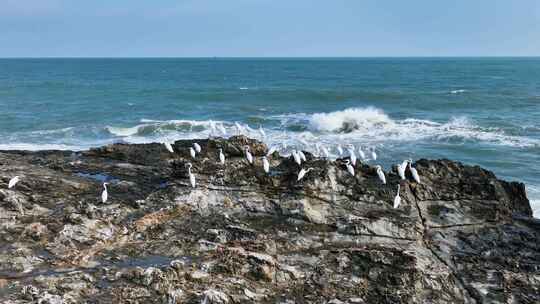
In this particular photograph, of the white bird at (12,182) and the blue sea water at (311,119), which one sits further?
the blue sea water at (311,119)

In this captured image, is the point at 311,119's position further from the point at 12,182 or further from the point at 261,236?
the point at 261,236

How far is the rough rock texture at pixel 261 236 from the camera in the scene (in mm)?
11203

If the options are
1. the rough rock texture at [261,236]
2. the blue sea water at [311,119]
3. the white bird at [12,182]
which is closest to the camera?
the rough rock texture at [261,236]

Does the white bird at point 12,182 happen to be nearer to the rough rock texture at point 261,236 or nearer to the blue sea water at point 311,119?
the rough rock texture at point 261,236

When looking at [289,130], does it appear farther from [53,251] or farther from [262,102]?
[53,251]

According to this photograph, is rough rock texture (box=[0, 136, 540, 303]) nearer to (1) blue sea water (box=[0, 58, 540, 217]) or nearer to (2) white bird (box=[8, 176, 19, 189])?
(2) white bird (box=[8, 176, 19, 189])

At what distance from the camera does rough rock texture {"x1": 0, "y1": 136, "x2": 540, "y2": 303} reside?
36.8ft

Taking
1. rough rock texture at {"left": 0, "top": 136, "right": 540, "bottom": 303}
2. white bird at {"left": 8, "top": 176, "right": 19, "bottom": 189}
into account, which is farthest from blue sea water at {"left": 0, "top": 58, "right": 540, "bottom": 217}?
white bird at {"left": 8, "top": 176, "right": 19, "bottom": 189}

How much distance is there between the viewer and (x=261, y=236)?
12992 mm

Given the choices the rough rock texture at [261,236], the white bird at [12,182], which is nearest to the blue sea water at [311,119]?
the rough rock texture at [261,236]

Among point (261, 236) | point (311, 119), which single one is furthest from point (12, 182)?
point (311, 119)

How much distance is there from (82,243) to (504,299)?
29.6 ft

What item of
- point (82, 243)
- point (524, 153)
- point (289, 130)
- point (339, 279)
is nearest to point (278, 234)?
point (339, 279)

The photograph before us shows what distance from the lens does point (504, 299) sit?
1156 centimetres
